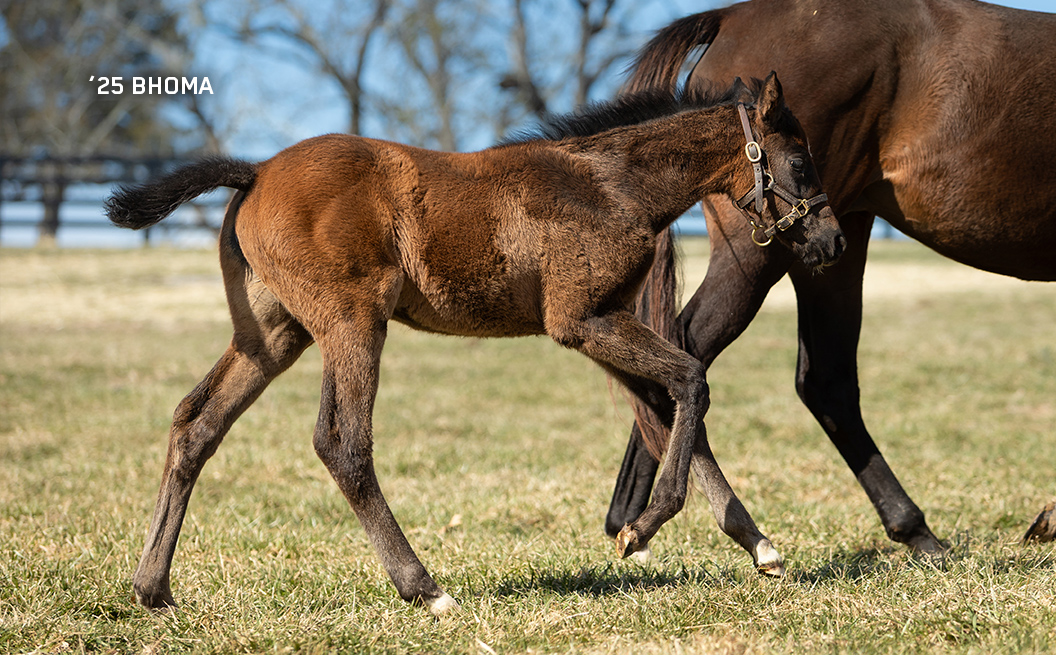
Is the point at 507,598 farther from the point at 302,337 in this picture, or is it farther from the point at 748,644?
the point at 302,337

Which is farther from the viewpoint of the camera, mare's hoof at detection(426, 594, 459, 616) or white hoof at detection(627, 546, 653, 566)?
white hoof at detection(627, 546, 653, 566)

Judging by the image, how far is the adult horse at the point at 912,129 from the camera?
3.63 m

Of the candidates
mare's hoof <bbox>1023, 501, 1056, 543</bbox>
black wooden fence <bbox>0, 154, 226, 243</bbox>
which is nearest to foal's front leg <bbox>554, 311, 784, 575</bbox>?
mare's hoof <bbox>1023, 501, 1056, 543</bbox>

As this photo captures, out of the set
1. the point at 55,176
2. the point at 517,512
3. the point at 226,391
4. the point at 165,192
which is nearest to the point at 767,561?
the point at 517,512

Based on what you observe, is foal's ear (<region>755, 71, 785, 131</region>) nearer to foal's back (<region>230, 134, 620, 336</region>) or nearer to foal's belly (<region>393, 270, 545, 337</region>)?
foal's back (<region>230, 134, 620, 336</region>)

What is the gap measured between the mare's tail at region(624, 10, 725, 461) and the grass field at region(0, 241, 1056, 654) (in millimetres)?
835

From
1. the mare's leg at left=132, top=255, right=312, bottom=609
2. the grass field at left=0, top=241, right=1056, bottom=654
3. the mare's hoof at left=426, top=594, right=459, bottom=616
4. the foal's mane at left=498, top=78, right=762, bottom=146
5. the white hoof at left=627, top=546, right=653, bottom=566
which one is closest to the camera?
the grass field at left=0, top=241, right=1056, bottom=654

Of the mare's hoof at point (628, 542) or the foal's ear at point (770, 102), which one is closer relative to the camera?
the mare's hoof at point (628, 542)

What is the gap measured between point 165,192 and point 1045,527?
3.59m

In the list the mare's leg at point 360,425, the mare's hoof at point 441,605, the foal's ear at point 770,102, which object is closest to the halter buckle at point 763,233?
the foal's ear at point 770,102

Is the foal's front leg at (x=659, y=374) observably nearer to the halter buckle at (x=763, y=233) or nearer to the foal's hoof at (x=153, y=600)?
the halter buckle at (x=763, y=233)

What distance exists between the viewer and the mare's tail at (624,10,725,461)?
3.82 metres

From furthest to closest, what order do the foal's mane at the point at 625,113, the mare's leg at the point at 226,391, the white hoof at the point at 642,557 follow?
the white hoof at the point at 642,557 → the foal's mane at the point at 625,113 → the mare's leg at the point at 226,391

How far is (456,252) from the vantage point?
300cm
